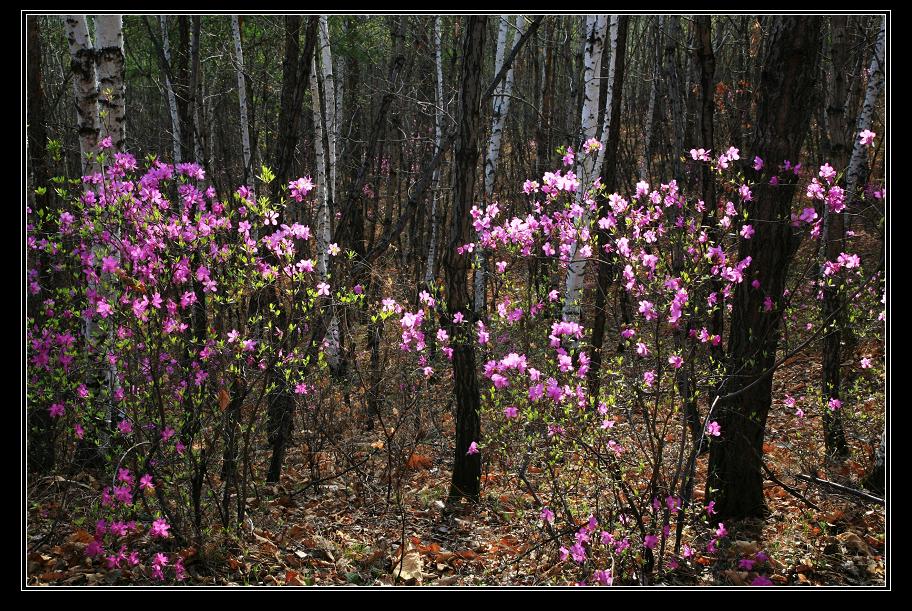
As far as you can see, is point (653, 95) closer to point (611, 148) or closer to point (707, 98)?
point (611, 148)

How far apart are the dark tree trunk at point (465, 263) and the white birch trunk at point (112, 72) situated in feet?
7.83

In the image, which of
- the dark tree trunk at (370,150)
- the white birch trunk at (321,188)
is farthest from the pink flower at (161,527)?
the white birch trunk at (321,188)

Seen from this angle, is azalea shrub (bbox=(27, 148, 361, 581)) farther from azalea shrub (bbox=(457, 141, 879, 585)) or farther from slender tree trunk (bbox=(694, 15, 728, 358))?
slender tree trunk (bbox=(694, 15, 728, 358))

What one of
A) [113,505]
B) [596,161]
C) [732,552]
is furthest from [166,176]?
[732,552]

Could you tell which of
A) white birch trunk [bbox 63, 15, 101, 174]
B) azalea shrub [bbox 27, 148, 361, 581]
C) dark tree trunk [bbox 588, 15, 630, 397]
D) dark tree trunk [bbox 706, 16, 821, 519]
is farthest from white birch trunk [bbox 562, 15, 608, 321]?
white birch trunk [bbox 63, 15, 101, 174]

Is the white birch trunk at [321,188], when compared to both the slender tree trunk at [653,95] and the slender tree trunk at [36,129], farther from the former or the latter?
the slender tree trunk at [653,95]

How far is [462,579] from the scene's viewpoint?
4.24m

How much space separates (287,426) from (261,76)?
808cm

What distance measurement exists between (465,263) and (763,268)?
6.81ft

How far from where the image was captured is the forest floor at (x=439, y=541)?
396 cm

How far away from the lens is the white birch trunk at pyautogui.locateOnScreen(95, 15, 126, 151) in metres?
4.64

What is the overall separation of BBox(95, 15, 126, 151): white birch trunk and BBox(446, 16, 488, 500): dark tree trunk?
2386 millimetres

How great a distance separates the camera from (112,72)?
4723mm

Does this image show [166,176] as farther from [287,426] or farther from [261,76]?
[261,76]
